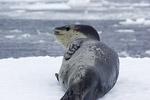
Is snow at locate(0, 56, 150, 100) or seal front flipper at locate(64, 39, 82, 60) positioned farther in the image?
seal front flipper at locate(64, 39, 82, 60)

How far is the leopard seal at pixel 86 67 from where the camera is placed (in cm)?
311

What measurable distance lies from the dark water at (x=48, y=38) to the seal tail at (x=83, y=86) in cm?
1014

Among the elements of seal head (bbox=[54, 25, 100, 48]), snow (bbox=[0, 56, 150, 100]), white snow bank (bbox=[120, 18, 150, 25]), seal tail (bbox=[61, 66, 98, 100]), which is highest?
seal tail (bbox=[61, 66, 98, 100])

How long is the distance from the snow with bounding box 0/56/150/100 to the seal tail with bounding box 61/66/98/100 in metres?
0.37

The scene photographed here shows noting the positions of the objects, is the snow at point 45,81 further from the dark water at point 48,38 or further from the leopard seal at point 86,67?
the dark water at point 48,38

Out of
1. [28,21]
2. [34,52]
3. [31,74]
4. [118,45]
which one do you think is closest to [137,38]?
[118,45]

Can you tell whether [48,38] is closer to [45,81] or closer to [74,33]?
[74,33]

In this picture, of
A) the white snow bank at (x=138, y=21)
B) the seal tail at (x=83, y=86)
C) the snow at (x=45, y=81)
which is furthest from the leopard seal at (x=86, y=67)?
the white snow bank at (x=138, y=21)

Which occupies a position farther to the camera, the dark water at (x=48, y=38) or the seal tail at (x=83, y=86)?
the dark water at (x=48, y=38)

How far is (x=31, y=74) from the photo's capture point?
4.45m

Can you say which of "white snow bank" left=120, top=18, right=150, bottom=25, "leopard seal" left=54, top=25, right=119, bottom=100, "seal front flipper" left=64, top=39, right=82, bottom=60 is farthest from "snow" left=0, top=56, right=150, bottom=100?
"white snow bank" left=120, top=18, right=150, bottom=25

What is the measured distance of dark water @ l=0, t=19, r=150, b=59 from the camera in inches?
551

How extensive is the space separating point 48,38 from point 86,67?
14.0 meters

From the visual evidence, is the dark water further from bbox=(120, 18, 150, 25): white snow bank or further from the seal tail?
the seal tail
